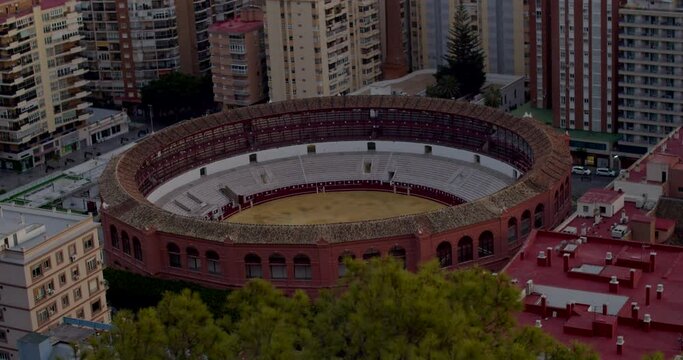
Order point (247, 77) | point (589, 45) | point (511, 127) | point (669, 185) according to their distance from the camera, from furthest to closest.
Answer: point (247, 77) < point (589, 45) < point (511, 127) < point (669, 185)

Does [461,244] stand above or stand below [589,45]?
below

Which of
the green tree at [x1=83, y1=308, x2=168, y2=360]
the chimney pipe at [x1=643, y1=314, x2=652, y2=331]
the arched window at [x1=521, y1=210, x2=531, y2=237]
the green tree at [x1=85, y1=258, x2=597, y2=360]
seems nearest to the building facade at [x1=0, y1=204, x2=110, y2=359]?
the green tree at [x1=85, y1=258, x2=597, y2=360]

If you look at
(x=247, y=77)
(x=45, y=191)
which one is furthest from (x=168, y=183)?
(x=247, y=77)

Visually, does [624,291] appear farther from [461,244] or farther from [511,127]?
[511,127]

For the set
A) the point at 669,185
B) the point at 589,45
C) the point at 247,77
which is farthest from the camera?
the point at 247,77

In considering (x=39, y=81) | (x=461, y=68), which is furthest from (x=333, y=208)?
(x=39, y=81)

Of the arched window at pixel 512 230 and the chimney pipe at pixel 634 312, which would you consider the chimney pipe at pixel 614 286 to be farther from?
the arched window at pixel 512 230
